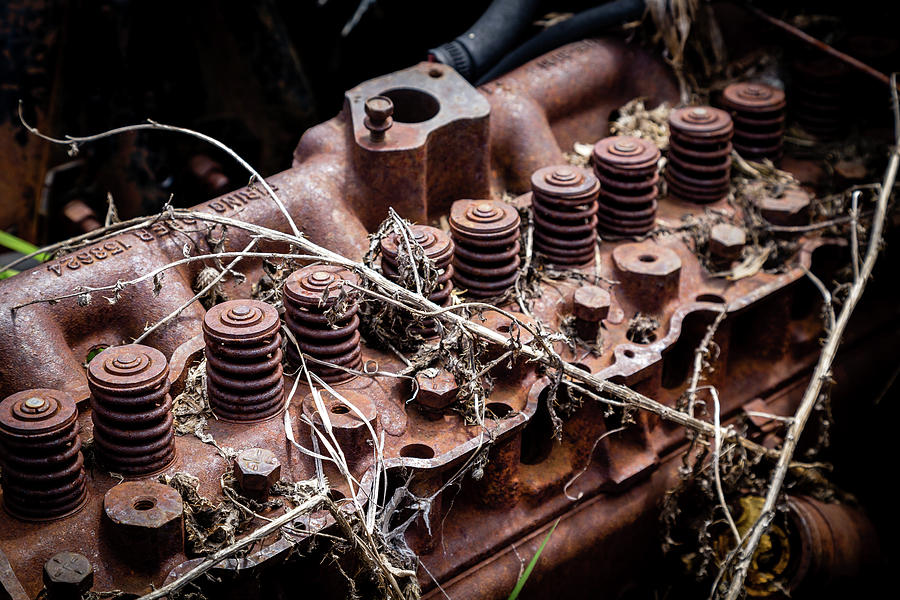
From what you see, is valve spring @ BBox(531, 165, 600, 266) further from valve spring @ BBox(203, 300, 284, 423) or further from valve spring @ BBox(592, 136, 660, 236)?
valve spring @ BBox(203, 300, 284, 423)

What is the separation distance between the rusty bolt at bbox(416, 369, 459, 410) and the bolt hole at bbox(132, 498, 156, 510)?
0.81 meters

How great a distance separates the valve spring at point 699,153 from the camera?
3.83 metres

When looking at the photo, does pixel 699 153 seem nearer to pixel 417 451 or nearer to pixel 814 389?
pixel 814 389

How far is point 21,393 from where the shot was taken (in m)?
2.56

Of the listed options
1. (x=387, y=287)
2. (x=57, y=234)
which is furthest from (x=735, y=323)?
(x=57, y=234)

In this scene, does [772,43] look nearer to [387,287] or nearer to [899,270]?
[899,270]

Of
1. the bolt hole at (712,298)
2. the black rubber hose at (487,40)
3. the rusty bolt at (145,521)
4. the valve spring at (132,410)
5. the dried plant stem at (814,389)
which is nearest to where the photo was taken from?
the rusty bolt at (145,521)

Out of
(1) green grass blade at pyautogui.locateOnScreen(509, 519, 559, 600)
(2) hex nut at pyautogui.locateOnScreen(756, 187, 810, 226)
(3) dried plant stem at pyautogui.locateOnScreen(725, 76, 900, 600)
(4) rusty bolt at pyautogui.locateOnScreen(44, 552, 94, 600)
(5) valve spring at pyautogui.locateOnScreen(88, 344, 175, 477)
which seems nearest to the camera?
(4) rusty bolt at pyautogui.locateOnScreen(44, 552, 94, 600)

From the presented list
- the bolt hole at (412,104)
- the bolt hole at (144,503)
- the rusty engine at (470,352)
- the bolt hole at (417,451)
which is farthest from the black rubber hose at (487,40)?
the bolt hole at (144,503)

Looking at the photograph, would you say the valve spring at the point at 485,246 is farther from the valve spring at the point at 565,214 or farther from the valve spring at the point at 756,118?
the valve spring at the point at 756,118

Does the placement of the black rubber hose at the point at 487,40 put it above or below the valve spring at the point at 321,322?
above

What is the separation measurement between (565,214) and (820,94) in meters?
1.61

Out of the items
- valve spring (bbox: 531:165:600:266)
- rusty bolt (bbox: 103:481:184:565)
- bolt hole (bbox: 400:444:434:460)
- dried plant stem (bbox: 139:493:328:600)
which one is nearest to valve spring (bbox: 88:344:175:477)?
rusty bolt (bbox: 103:481:184:565)

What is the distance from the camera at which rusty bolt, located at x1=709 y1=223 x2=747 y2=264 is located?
362 centimetres
